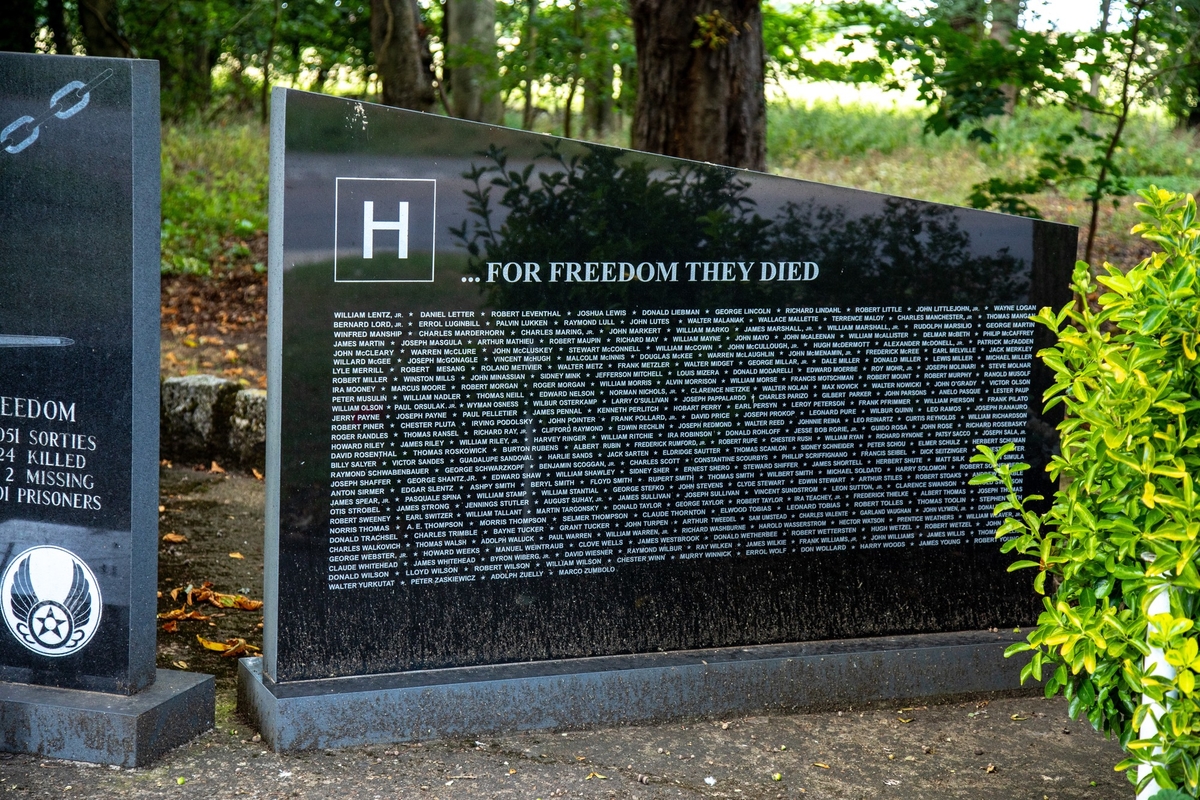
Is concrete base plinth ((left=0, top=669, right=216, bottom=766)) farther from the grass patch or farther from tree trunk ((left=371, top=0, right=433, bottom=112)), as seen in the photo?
the grass patch

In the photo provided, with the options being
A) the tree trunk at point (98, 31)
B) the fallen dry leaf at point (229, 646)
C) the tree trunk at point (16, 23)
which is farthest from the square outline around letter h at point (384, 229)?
the tree trunk at point (16, 23)

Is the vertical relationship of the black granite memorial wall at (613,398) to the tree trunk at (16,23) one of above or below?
below

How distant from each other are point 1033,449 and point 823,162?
12.0 meters

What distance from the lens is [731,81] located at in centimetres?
659

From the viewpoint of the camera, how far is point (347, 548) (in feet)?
11.7

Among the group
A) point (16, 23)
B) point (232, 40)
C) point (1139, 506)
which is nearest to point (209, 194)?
point (16, 23)

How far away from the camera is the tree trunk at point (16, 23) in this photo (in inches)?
576

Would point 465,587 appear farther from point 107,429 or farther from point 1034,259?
point 1034,259

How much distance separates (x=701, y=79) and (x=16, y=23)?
12.2m

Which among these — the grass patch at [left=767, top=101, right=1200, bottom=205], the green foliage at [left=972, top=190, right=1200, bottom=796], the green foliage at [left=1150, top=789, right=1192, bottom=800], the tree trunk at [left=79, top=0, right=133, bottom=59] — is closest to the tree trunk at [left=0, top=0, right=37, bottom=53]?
the tree trunk at [left=79, top=0, right=133, bottom=59]

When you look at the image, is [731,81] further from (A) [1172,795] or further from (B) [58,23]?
(B) [58,23]

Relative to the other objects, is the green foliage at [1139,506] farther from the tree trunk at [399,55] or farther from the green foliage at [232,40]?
the green foliage at [232,40]

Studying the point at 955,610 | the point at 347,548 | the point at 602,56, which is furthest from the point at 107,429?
the point at 602,56

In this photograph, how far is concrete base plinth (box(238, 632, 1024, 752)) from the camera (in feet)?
11.6
